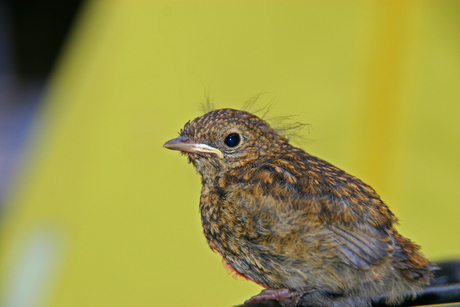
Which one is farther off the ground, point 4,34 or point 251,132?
point 4,34

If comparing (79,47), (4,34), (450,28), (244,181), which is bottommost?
(244,181)

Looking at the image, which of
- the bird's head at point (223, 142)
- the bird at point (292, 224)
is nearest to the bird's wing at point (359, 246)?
the bird at point (292, 224)

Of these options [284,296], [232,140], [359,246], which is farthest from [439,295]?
[232,140]

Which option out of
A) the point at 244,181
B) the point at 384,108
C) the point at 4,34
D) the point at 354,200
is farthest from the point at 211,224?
the point at 4,34

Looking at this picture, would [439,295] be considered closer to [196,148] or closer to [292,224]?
[292,224]

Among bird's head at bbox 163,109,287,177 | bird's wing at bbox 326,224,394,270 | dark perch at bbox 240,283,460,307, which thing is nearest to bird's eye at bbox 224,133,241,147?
bird's head at bbox 163,109,287,177

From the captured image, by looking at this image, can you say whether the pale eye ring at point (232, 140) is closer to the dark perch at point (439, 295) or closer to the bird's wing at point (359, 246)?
the bird's wing at point (359, 246)

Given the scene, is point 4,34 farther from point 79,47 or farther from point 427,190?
point 427,190
